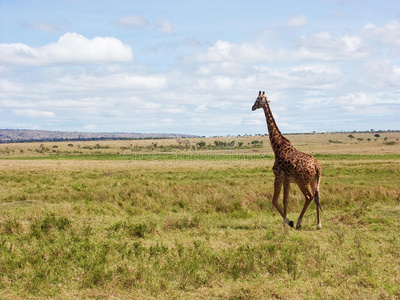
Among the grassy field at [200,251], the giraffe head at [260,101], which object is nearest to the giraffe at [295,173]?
the grassy field at [200,251]

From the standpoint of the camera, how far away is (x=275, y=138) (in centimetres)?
1259

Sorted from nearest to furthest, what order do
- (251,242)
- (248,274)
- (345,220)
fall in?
(248,274), (251,242), (345,220)

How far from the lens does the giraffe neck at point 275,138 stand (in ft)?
39.9

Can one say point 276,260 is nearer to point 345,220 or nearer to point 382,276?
point 382,276

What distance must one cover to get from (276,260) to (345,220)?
204 inches

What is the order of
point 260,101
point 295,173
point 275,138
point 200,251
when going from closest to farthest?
point 200,251
point 295,173
point 275,138
point 260,101

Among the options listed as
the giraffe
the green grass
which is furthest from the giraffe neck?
the green grass

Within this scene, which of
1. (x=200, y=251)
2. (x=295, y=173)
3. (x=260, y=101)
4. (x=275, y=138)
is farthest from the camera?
(x=260, y=101)

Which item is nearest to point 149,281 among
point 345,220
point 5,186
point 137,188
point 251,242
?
point 251,242

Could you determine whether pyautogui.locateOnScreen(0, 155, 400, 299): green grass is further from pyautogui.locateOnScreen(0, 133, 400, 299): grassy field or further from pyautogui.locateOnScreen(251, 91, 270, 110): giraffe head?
pyautogui.locateOnScreen(251, 91, 270, 110): giraffe head

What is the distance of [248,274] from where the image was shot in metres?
7.56

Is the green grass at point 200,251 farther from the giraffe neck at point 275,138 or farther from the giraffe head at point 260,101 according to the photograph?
the giraffe head at point 260,101

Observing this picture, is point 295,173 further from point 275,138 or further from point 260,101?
point 260,101

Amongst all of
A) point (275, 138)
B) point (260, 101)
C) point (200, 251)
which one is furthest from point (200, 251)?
point (260, 101)
